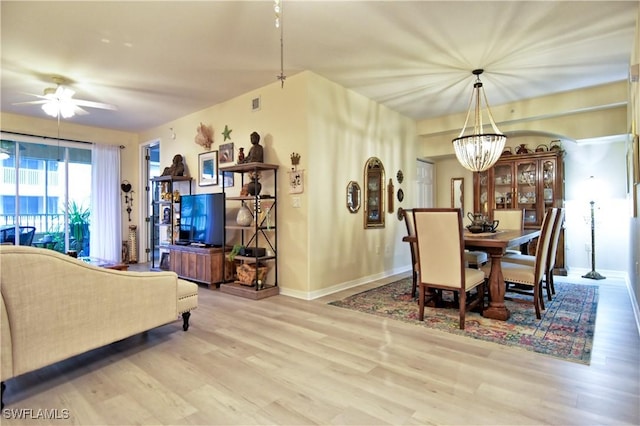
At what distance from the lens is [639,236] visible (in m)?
3.08

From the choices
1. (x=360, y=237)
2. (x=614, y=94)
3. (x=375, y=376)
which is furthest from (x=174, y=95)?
(x=614, y=94)

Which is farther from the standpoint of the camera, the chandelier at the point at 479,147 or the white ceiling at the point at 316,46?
the chandelier at the point at 479,147

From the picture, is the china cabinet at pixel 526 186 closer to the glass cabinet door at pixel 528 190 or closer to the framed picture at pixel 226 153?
the glass cabinet door at pixel 528 190

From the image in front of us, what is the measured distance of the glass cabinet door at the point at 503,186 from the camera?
574 centimetres

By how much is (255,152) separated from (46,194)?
420 cm

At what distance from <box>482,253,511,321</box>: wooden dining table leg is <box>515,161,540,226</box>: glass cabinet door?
9.53 feet

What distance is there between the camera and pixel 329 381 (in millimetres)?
2053

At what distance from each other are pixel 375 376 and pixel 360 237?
2.83 metres

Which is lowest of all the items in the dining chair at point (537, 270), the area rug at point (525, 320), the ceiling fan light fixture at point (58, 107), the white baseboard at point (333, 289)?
the area rug at point (525, 320)

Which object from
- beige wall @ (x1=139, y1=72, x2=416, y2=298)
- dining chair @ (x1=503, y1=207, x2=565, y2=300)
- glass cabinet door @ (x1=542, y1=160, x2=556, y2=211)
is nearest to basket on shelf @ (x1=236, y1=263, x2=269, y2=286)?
beige wall @ (x1=139, y1=72, x2=416, y2=298)

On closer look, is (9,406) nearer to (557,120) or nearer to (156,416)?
(156,416)

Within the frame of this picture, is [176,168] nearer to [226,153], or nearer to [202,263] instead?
[226,153]

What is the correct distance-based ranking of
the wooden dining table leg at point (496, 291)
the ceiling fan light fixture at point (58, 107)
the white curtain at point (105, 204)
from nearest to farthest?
the wooden dining table leg at point (496, 291) < the ceiling fan light fixture at point (58, 107) < the white curtain at point (105, 204)

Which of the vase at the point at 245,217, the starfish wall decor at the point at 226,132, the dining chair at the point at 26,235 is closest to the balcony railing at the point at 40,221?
the dining chair at the point at 26,235
